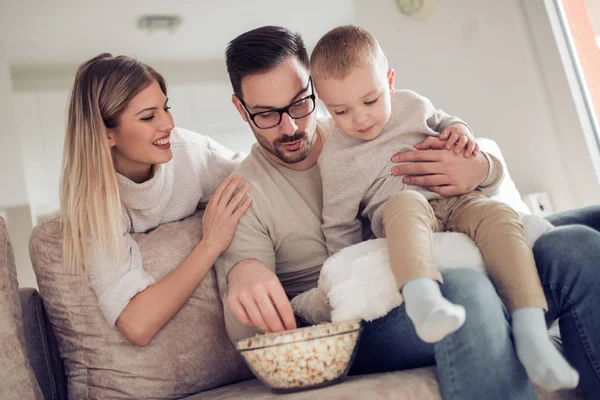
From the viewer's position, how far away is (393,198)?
133 centimetres

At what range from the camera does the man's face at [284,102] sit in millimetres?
1712

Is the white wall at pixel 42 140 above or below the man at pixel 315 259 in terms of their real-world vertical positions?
above

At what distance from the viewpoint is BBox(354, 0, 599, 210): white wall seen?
10.3 feet

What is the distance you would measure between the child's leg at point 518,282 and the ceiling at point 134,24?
4.02 meters

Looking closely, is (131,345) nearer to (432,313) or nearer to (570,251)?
(432,313)

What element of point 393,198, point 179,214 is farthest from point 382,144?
point 179,214

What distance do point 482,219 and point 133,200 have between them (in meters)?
0.93

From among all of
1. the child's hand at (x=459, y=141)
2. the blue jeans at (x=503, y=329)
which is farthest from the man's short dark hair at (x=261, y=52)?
the blue jeans at (x=503, y=329)

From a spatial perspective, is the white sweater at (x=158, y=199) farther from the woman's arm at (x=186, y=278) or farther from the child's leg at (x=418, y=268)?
the child's leg at (x=418, y=268)

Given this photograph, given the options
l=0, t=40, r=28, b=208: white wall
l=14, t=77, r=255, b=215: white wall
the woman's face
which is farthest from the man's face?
l=14, t=77, r=255, b=215: white wall

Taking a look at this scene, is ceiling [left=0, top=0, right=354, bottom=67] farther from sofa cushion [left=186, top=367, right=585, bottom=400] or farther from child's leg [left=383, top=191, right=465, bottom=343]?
sofa cushion [left=186, top=367, right=585, bottom=400]

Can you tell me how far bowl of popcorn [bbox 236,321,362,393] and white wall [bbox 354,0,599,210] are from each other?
86.1 inches

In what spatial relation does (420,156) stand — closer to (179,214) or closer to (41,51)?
(179,214)

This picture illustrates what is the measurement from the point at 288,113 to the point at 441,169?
17.2 inches
